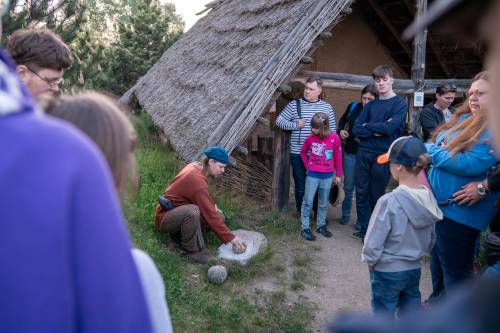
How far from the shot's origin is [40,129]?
0.80m

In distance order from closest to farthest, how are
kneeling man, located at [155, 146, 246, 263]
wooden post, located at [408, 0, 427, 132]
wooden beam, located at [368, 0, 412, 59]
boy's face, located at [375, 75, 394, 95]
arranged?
1. kneeling man, located at [155, 146, 246, 263]
2. boy's face, located at [375, 75, 394, 95]
3. wooden post, located at [408, 0, 427, 132]
4. wooden beam, located at [368, 0, 412, 59]

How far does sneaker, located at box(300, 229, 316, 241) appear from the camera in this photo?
227 inches

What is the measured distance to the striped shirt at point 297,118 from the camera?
586cm

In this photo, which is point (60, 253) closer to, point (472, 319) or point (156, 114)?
point (472, 319)

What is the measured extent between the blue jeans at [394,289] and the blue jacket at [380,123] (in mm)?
2393

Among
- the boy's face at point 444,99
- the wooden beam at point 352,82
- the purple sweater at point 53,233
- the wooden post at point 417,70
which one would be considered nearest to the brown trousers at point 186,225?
the wooden beam at point 352,82

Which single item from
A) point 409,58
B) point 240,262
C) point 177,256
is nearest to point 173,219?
point 177,256

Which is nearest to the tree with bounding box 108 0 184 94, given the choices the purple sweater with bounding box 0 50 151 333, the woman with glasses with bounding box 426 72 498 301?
the woman with glasses with bounding box 426 72 498 301

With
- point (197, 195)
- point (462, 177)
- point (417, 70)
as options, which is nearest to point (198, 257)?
point (197, 195)

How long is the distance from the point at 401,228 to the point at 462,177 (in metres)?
0.68

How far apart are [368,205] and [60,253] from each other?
17.5 ft

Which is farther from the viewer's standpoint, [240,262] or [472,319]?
[240,262]

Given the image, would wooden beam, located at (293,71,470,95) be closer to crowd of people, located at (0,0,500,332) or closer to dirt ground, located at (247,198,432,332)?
crowd of people, located at (0,0,500,332)

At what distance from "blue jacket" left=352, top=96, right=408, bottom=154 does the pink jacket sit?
12.3 inches
